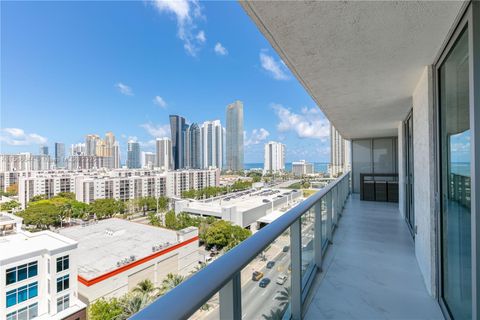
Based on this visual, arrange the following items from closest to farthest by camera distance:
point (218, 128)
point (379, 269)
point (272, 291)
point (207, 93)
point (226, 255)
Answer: point (226, 255) → point (272, 291) → point (379, 269) → point (218, 128) → point (207, 93)

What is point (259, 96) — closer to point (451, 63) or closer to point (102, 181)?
point (102, 181)

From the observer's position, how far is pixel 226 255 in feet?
2.53

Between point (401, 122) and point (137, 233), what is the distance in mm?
17977

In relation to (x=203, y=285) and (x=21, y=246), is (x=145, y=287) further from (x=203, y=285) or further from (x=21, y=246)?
(x=203, y=285)

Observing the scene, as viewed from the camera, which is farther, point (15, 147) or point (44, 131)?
point (44, 131)

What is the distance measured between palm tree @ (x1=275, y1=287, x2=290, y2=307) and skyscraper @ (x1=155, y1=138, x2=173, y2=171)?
47633 millimetres

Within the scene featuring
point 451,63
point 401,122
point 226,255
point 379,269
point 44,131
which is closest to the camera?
point 226,255

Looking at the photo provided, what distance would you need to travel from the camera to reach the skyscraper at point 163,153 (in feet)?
156

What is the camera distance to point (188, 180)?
37719 millimetres

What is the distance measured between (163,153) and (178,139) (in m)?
6.60

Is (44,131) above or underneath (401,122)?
above

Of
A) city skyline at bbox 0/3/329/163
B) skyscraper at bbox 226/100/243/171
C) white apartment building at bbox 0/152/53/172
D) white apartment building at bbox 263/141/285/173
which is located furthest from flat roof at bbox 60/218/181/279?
skyscraper at bbox 226/100/243/171

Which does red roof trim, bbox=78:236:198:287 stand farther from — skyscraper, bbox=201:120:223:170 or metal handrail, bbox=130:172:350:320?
skyscraper, bbox=201:120:223:170

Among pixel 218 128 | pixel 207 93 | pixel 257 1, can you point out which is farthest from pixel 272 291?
pixel 207 93
